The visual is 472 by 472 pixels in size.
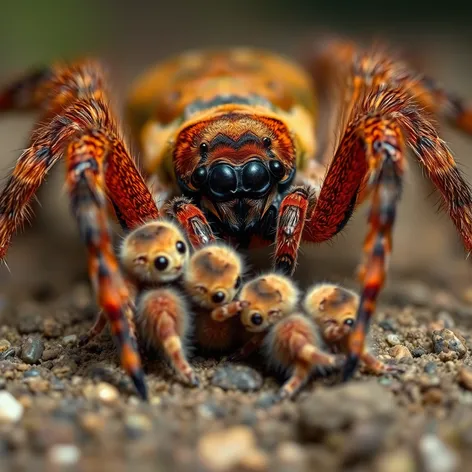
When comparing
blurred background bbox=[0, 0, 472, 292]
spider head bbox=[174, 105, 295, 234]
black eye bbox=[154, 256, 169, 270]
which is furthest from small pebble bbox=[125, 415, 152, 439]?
spider head bbox=[174, 105, 295, 234]

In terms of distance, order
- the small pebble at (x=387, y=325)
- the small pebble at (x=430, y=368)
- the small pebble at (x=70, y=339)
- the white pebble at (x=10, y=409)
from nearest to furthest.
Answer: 1. the white pebble at (x=10, y=409)
2. the small pebble at (x=430, y=368)
3. the small pebble at (x=70, y=339)
4. the small pebble at (x=387, y=325)

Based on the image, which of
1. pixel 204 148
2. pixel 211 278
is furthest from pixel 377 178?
pixel 204 148

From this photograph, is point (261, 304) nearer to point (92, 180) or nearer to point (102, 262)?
point (102, 262)

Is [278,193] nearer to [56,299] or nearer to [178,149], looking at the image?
[178,149]

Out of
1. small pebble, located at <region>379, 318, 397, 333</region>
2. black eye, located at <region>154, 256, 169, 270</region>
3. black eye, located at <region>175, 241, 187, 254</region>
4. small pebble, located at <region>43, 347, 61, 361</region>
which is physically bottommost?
small pebble, located at <region>43, 347, 61, 361</region>

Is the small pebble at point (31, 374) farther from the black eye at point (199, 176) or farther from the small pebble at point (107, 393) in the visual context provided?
the black eye at point (199, 176)

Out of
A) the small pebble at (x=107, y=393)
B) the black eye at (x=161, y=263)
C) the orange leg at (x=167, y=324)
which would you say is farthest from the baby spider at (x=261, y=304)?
the small pebble at (x=107, y=393)

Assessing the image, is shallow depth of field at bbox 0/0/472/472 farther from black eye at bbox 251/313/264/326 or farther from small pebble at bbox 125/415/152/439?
black eye at bbox 251/313/264/326
